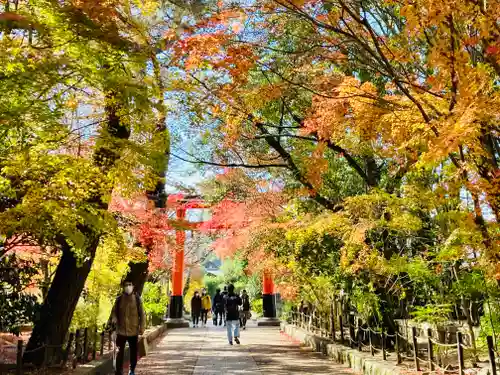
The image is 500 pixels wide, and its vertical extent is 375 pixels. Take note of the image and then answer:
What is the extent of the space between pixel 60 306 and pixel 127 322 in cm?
124

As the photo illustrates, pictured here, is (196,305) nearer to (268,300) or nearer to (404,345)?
(268,300)

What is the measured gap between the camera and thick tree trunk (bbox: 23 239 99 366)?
8.37 meters

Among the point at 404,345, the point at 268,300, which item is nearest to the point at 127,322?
the point at 404,345

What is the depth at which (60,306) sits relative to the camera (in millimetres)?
8531

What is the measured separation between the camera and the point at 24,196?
6844mm

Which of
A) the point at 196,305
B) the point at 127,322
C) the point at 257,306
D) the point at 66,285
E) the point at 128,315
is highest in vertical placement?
the point at 66,285

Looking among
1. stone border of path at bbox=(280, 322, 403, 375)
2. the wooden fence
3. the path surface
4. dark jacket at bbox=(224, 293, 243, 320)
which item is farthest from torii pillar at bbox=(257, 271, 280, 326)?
dark jacket at bbox=(224, 293, 243, 320)

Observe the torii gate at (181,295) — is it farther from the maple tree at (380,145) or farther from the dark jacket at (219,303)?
the maple tree at (380,145)

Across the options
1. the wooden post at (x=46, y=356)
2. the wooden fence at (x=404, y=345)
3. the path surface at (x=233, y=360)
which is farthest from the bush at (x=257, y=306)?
the wooden post at (x=46, y=356)

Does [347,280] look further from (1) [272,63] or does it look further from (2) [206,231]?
(2) [206,231]

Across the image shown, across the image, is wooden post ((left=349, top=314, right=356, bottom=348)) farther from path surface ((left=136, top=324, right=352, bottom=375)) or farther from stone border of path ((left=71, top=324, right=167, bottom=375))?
stone border of path ((left=71, top=324, right=167, bottom=375))

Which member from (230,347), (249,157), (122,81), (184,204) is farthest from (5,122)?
(184,204)

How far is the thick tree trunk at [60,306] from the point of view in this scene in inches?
329

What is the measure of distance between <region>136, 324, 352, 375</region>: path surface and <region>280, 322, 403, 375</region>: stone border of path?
0.21 metres
